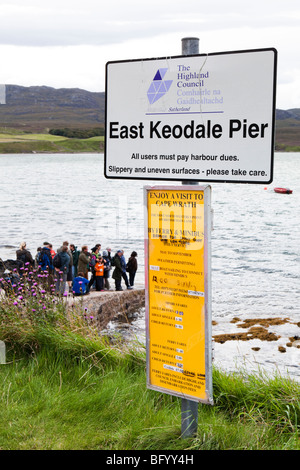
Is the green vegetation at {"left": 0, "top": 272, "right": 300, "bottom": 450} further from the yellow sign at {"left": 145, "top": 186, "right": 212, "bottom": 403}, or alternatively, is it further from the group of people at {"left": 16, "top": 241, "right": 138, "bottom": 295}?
the group of people at {"left": 16, "top": 241, "right": 138, "bottom": 295}

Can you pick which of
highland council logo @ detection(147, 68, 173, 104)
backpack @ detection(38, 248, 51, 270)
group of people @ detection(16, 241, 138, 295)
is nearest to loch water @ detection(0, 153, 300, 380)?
group of people @ detection(16, 241, 138, 295)

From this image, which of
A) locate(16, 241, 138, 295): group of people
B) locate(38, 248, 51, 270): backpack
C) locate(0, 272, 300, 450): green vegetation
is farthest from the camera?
locate(38, 248, 51, 270): backpack

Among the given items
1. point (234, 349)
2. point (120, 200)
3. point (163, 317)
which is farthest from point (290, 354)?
point (120, 200)

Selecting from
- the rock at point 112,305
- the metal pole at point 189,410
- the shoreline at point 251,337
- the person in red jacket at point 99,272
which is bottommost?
the shoreline at point 251,337

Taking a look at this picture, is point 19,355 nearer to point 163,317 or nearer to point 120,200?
point 163,317

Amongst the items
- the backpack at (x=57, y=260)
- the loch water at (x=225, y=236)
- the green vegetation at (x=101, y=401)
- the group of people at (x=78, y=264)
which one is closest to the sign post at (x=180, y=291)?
the green vegetation at (x=101, y=401)

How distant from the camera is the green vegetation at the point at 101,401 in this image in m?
3.66

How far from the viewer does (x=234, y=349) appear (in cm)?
2278

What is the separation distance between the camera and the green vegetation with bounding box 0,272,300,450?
12.0ft

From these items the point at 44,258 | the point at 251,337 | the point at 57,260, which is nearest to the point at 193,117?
the point at 57,260

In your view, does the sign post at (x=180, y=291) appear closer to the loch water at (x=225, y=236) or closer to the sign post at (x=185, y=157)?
the sign post at (x=185, y=157)

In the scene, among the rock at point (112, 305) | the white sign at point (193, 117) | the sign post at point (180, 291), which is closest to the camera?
the white sign at point (193, 117)

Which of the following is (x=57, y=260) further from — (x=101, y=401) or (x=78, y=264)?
(x=101, y=401)

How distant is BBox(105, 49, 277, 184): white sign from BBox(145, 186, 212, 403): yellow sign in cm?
18
